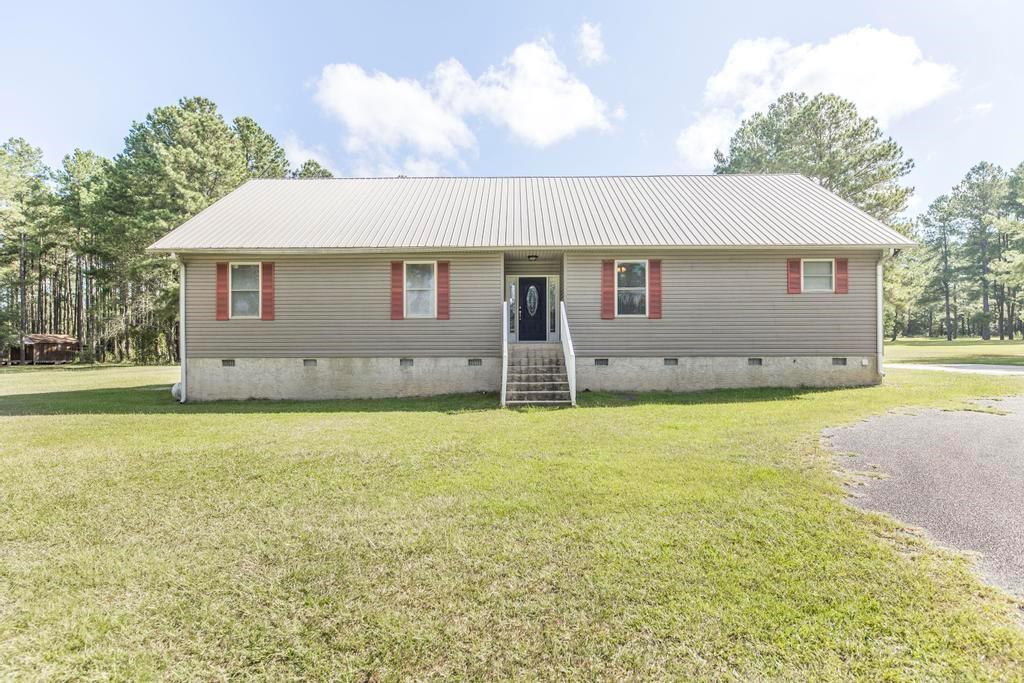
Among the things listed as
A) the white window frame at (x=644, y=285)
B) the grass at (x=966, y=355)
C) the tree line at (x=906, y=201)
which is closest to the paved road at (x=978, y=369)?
the grass at (x=966, y=355)

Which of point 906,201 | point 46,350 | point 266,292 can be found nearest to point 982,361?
point 906,201

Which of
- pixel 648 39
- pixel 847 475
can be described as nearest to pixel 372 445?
pixel 847 475

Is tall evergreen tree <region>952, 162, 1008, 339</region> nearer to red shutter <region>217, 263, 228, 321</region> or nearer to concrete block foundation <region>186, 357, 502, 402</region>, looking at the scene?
concrete block foundation <region>186, 357, 502, 402</region>

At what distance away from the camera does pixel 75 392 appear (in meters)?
12.4

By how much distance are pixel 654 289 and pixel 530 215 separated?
13.0 ft

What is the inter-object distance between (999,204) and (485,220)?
55889mm

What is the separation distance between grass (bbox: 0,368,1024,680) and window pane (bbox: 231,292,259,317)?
567 centimetres

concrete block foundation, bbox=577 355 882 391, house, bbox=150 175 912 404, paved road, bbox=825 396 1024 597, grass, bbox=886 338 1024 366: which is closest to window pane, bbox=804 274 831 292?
house, bbox=150 175 912 404

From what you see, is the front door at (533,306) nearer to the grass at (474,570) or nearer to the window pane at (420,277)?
Result: the window pane at (420,277)

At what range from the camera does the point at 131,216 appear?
25359 mm

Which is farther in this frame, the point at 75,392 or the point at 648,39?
the point at 648,39

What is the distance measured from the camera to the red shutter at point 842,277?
36.7 ft

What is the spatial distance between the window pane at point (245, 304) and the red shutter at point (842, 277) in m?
14.5

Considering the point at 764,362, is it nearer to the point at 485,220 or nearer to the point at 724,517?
the point at 485,220
